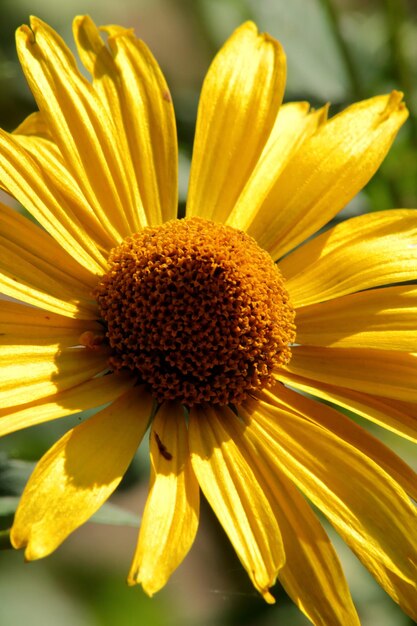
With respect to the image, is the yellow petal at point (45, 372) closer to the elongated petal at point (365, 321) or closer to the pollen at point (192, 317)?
the pollen at point (192, 317)

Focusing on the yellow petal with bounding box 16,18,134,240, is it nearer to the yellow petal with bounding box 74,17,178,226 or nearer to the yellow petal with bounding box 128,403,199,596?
the yellow petal with bounding box 74,17,178,226

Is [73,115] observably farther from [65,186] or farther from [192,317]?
[192,317]

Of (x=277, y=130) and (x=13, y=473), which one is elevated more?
(x=277, y=130)

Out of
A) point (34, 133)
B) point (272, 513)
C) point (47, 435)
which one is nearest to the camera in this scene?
point (272, 513)

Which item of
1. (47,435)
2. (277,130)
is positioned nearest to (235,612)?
(47,435)

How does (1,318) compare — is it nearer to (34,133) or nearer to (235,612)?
(34,133)

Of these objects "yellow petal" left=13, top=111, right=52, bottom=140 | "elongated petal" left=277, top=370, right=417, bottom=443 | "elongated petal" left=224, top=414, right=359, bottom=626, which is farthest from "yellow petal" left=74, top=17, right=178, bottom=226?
"elongated petal" left=224, top=414, right=359, bottom=626

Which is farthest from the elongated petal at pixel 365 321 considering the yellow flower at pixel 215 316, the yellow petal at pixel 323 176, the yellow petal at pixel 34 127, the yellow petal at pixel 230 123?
the yellow petal at pixel 34 127

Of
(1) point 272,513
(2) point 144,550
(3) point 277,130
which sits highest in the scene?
(3) point 277,130
